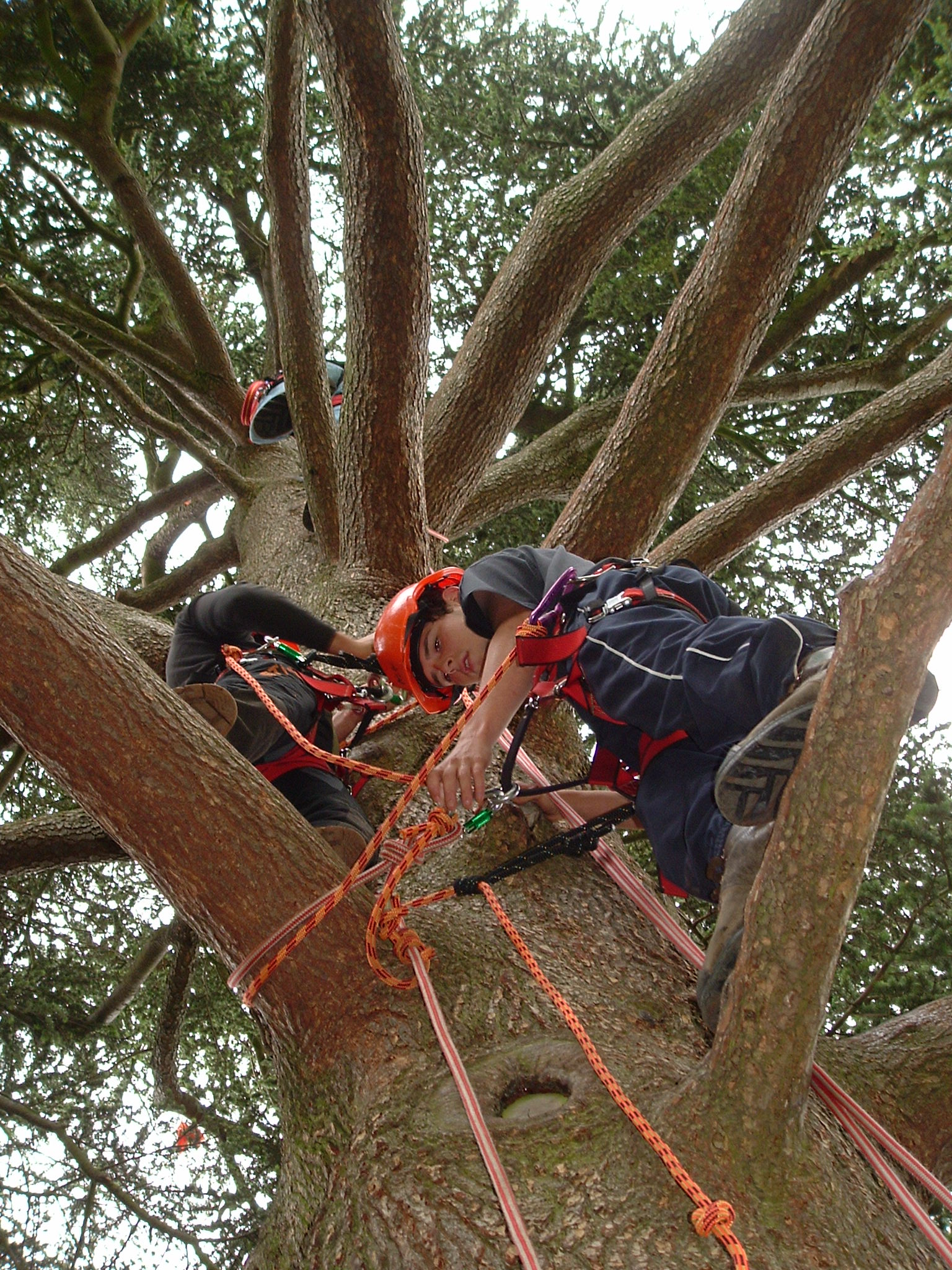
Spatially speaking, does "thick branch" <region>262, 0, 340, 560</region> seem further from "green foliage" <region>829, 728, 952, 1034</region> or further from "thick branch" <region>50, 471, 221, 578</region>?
"green foliage" <region>829, 728, 952, 1034</region>

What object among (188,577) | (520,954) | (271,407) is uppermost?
(271,407)

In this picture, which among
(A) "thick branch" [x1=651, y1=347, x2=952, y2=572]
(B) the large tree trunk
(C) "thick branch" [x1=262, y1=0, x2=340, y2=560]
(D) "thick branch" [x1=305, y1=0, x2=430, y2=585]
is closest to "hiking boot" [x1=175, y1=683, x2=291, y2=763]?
(B) the large tree trunk

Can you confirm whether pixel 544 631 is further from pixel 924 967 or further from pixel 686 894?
pixel 924 967

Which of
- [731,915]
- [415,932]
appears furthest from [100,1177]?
[731,915]

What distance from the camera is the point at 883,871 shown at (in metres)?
3.92

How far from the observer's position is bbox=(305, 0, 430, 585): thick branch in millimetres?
2803

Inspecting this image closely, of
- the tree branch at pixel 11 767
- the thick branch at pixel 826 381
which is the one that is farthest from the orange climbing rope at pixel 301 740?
the thick branch at pixel 826 381

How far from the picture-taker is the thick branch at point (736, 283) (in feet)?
9.23

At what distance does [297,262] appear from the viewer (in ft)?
12.4

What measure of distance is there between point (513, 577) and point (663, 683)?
0.56m

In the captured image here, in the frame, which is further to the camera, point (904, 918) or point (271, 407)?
point (271, 407)

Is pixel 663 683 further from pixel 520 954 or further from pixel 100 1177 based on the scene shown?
pixel 100 1177

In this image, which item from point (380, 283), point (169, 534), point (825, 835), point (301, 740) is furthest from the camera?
point (169, 534)

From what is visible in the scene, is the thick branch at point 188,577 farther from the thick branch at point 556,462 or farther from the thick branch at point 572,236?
the thick branch at point 572,236
